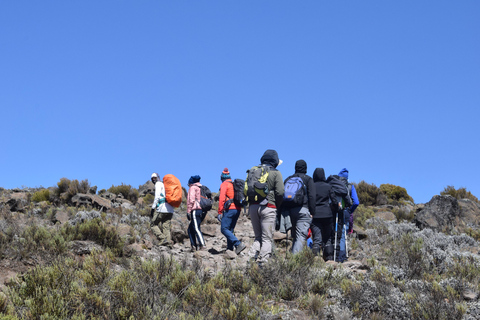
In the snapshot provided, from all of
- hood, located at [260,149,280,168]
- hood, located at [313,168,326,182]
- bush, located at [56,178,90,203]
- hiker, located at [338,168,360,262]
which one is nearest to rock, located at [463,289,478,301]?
hiker, located at [338,168,360,262]

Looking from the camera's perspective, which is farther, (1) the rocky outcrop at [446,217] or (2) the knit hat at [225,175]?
(1) the rocky outcrop at [446,217]

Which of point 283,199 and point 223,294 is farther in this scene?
point 283,199

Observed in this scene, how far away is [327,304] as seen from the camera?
225 inches

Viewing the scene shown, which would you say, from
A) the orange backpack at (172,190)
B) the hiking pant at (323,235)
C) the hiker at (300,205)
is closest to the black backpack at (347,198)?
the hiking pant at (323,235)

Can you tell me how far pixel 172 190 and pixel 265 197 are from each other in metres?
3.86

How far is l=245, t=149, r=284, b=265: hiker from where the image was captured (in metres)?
7.38

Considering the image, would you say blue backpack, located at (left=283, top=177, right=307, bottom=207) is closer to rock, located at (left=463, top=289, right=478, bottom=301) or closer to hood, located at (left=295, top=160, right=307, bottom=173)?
hood, located at (left=295, top=160, right=307, bottom=173)

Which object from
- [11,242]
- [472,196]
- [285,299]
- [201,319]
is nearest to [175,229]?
[11,242]

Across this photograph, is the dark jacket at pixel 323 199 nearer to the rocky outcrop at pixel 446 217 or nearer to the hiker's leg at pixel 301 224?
the hiker's leg at pixel 301 224

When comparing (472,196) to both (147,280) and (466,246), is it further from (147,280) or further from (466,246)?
(147,280)

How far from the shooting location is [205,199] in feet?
34.4

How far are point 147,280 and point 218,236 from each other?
7.96m

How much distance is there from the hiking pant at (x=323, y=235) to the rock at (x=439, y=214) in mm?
7191

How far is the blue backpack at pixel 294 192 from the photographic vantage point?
25.7ft
